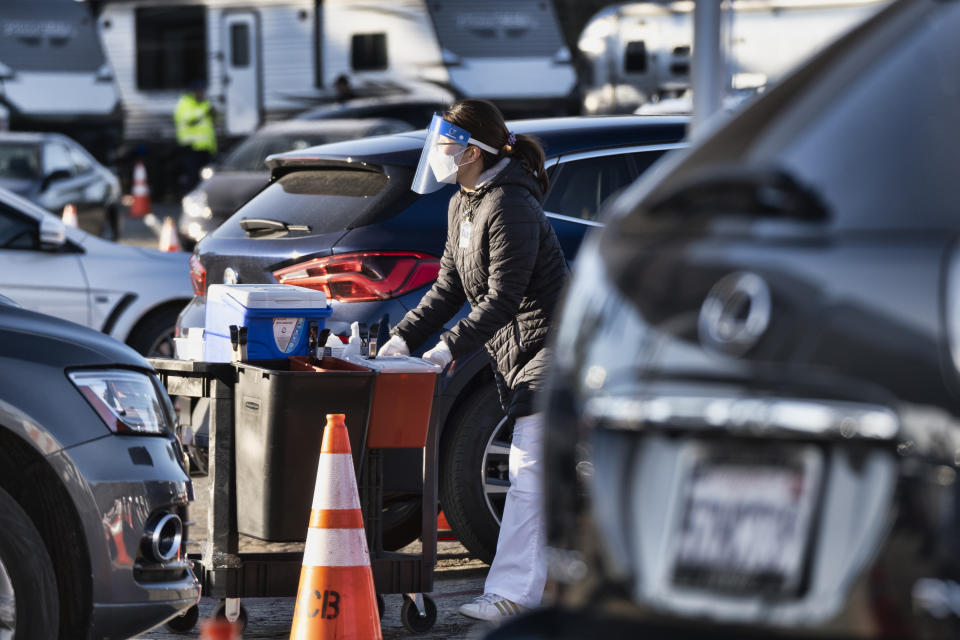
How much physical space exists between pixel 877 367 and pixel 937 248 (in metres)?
0.17

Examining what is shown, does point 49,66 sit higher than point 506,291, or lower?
higher

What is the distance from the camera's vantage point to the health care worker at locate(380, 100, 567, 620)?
5.33m

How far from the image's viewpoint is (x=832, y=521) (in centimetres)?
202

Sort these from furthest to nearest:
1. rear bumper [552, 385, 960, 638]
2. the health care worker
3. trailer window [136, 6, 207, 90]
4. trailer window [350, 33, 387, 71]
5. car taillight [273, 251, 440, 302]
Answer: trailer window [136, 6, 207, 90] → trailer window [350, 33, 387, 71] → car taillight [273, 251, 440, 302] → the health care worker → rear bumper [552, 385, 960, 638]

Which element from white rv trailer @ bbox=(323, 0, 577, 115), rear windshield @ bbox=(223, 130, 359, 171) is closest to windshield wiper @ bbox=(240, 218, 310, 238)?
rear windshield @ bbox=(223, 130, 359, 171)

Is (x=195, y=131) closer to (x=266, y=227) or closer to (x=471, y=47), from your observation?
(x=471, y=47)

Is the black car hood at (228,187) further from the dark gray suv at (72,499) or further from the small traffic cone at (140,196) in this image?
the dark gray suv at (72,499)

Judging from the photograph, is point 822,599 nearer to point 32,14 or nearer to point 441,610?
point 441,610

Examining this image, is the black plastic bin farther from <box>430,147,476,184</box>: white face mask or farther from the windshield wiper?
the windshield wiper

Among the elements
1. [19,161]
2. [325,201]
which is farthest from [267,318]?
[19,161]

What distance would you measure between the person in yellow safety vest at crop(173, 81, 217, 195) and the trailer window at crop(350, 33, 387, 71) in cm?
229

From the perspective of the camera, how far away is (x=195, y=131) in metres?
23.8

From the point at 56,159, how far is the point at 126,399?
45.9ft

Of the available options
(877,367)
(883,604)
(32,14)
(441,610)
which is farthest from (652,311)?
(32,14)
